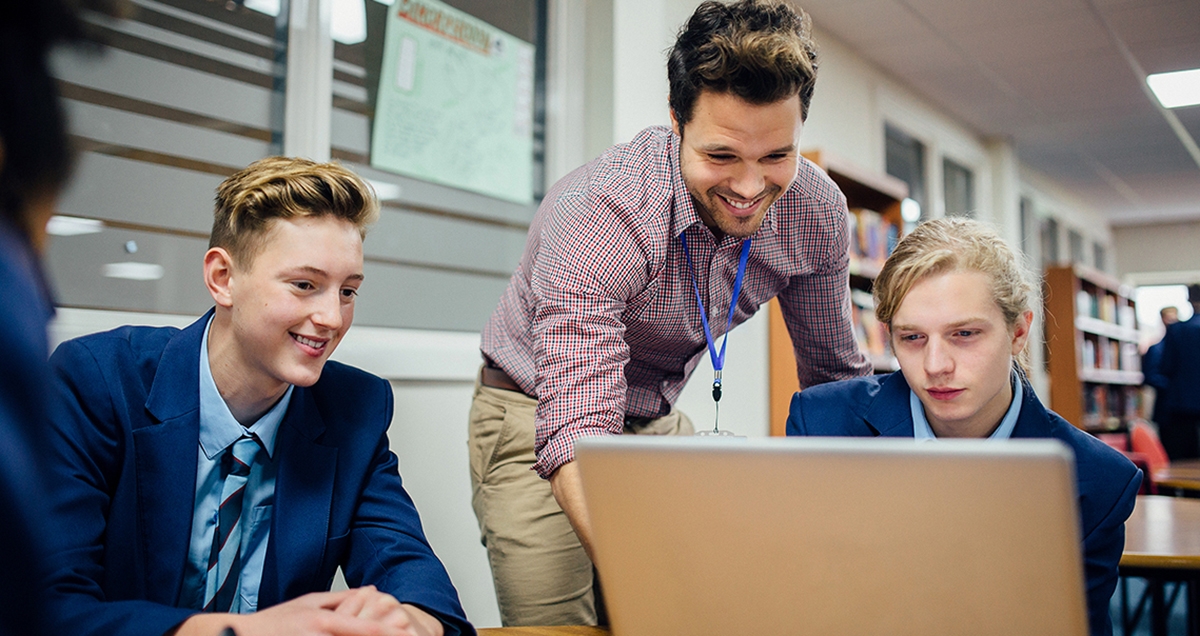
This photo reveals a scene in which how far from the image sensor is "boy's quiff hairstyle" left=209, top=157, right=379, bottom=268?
137 centimetres

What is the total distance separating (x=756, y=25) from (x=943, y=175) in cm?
530

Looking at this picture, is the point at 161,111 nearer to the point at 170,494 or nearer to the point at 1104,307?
the point at 170,494

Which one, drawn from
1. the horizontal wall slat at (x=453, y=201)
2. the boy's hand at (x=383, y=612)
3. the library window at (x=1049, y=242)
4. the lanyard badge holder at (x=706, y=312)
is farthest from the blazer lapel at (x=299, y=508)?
the library window at (x=1049, y=242)

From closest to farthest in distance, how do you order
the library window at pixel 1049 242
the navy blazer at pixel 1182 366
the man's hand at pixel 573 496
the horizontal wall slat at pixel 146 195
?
the man's hand at pixel 573 496 → the horizontal wall slat at pixel 146 195 → the navy blazer at pixel 1182 366 → the library window at pixel 1049 242

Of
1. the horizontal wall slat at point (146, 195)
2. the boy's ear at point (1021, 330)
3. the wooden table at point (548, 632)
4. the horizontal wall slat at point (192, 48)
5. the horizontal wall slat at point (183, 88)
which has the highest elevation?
the horizontal wall slat at point (192, 48)

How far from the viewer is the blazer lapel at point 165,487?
47.2 inches

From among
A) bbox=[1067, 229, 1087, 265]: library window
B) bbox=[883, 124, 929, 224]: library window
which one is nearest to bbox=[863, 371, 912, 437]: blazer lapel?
bbox=[883, 124, 929, 224]: library window

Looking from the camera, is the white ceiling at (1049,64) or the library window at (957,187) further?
the library window at (957,187)

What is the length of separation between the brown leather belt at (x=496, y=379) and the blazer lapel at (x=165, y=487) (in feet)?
2.27

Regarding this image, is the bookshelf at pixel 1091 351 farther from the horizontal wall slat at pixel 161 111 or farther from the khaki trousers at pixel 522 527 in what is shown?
the horizontal wall slat at pixel 161 111

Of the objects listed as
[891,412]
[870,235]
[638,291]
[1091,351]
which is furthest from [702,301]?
[1091,351]

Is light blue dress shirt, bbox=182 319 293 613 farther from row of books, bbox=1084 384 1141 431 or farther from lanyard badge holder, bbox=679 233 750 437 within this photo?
row of books, bbox=1084 384 1141 431

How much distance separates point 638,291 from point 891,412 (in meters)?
0.46

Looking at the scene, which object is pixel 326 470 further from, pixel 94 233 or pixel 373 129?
pixel 373 129
